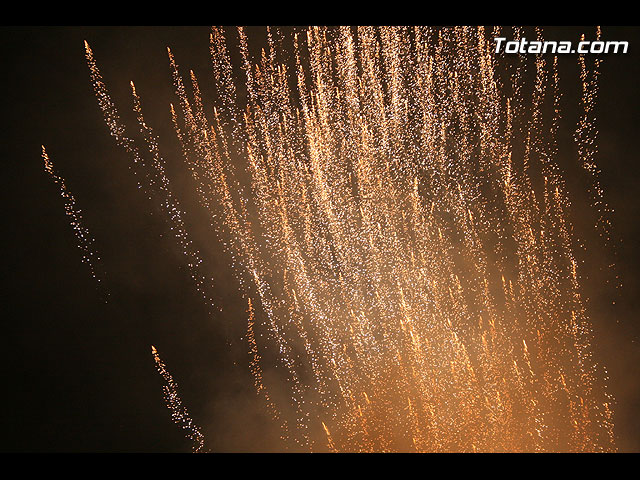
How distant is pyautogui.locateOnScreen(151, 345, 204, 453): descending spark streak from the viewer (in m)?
2.30

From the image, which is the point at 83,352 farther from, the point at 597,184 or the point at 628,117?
the point at 628,117

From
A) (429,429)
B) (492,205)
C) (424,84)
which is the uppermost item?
(424,84)

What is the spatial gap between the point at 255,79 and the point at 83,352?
4.26ft

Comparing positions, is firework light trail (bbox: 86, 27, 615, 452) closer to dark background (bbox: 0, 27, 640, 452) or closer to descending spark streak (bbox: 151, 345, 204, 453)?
dark background (bbox: 0, 27, 640, 452)

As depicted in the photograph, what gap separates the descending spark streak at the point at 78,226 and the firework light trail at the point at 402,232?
32 cm

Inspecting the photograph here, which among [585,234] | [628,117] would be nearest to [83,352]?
[585,234]

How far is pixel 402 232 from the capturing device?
239 cm

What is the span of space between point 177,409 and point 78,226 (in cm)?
83

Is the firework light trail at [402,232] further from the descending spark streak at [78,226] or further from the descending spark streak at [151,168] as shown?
the descending spark streak at [78,226]

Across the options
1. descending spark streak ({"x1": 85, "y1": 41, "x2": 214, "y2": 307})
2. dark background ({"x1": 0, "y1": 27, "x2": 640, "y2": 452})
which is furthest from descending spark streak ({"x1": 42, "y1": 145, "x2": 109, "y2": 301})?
descending spark streak ({"x1": 85, "y1": 41, "x2": 214, "y2": 307})

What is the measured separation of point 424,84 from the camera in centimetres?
235

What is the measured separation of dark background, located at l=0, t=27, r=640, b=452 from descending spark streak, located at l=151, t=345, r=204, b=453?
3 cm

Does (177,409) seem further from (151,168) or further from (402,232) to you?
(402,232)

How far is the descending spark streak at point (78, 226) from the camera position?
7.27 feet
